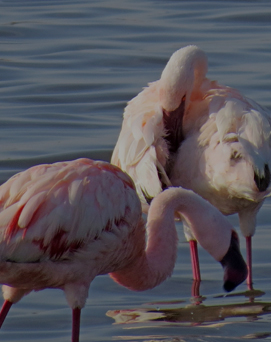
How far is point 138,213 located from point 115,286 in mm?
1534

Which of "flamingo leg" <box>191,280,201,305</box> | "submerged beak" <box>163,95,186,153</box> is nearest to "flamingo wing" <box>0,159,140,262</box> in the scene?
"submerged beak" <box>163,95,186,153</box>

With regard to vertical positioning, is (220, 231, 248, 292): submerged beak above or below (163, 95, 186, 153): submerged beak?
below

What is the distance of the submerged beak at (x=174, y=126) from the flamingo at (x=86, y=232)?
100 centimetres

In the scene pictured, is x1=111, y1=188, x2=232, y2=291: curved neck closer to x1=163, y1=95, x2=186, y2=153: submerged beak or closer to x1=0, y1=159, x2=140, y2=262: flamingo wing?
x1=0, y1=159, x2=140, y2=262: flamingo wing

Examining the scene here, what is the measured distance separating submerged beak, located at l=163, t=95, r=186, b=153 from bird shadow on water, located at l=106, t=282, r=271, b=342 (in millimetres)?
1153

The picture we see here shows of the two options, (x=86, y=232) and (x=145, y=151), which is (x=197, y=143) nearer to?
(x=145, y=151)

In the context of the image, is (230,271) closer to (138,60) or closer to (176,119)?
(176,119)

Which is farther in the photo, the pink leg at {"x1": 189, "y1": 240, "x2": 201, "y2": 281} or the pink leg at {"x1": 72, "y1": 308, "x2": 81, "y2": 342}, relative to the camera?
the pink leg at {"x1": 189, "y1": 240, "x2": 201, "y2": 281}

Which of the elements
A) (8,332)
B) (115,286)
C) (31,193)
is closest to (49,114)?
(115,286)

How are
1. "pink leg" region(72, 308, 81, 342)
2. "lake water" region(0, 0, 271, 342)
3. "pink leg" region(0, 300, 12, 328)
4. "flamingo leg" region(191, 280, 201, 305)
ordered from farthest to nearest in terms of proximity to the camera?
"flamingo leg" region(191, 280, 201, 305), "lake water" region(0, 0, 271, 342), "pink leg" region(0, 300, 12, 328), "pink leg" region(72, 308, 81, 342)

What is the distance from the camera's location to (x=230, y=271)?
19.4ft

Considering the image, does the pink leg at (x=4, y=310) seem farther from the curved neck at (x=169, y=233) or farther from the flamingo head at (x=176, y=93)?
the flamingo head at (x=176, y=93)

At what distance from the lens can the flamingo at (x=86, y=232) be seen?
5.18 metres

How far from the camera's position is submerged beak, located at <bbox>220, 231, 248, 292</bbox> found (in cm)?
592
